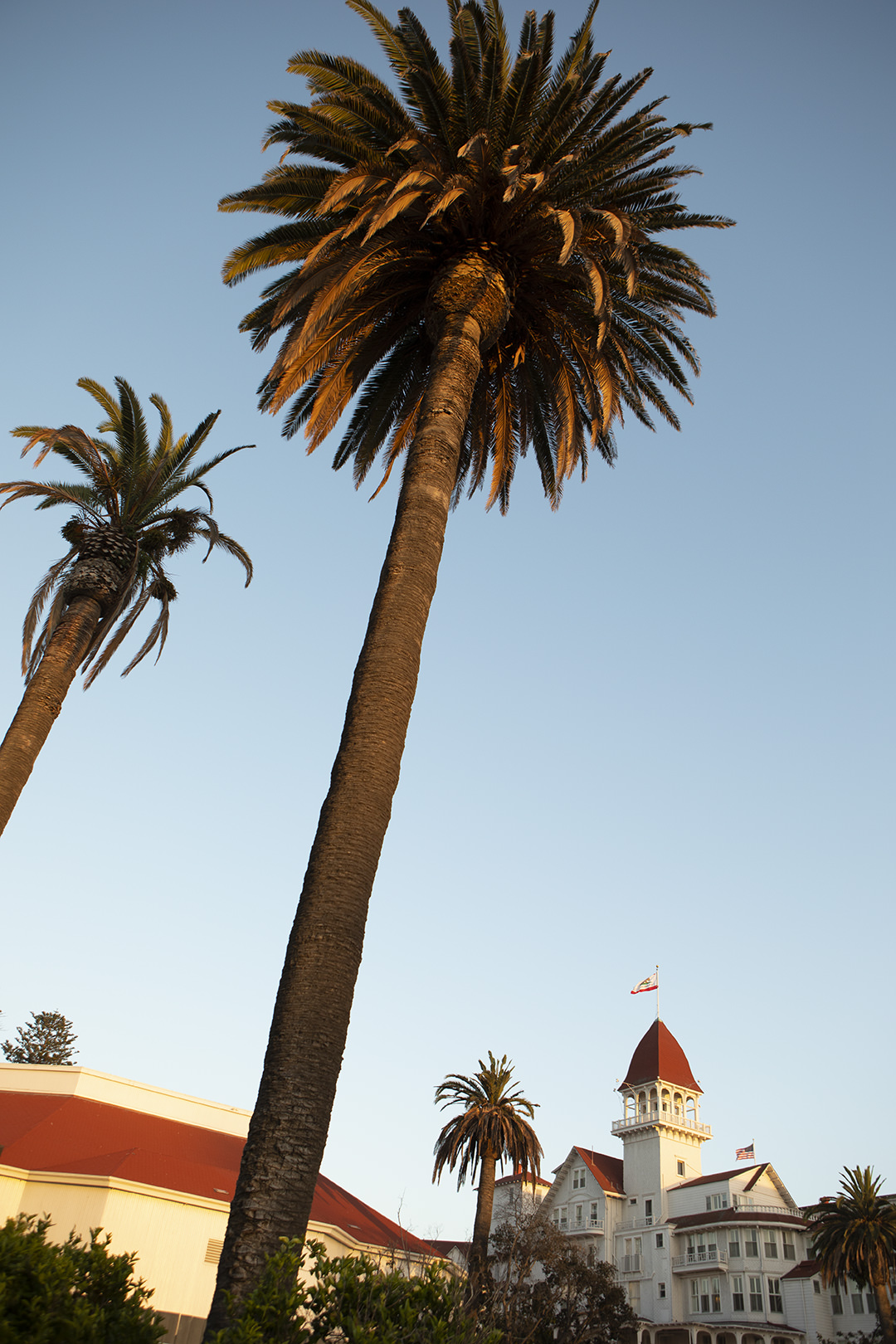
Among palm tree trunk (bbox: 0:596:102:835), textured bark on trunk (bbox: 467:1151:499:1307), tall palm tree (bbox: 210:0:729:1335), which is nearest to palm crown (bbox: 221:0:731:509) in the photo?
tall palm tree (bbox: 210:0:729:1335)

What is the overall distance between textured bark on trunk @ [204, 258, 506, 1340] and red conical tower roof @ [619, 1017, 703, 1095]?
7180 centimetres

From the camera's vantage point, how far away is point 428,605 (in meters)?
11.6

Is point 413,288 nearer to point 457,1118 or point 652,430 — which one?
point 652,430

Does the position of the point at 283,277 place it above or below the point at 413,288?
above

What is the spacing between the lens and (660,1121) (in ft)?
233

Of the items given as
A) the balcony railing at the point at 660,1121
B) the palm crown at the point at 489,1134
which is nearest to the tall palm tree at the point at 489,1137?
the palm crown at the point at 489,1134

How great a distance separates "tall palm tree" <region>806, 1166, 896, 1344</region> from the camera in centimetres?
4819

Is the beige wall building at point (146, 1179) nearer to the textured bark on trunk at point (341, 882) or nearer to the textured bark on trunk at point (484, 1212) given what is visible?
the textured bark on trunk at point (484, 1212)

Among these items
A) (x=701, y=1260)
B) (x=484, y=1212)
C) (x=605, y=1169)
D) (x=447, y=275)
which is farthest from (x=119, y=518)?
(x=605, y=1169)

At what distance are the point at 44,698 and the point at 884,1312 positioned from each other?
52338mm

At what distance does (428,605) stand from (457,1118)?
45.6m

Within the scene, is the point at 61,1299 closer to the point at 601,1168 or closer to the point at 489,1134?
the point at 489,1134

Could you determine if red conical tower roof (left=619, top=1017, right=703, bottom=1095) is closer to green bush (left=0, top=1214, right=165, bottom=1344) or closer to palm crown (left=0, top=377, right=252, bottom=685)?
palm crown (left=0, top=377, right=252, bottom=685)

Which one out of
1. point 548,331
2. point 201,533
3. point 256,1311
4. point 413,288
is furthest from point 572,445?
point 256,1311
